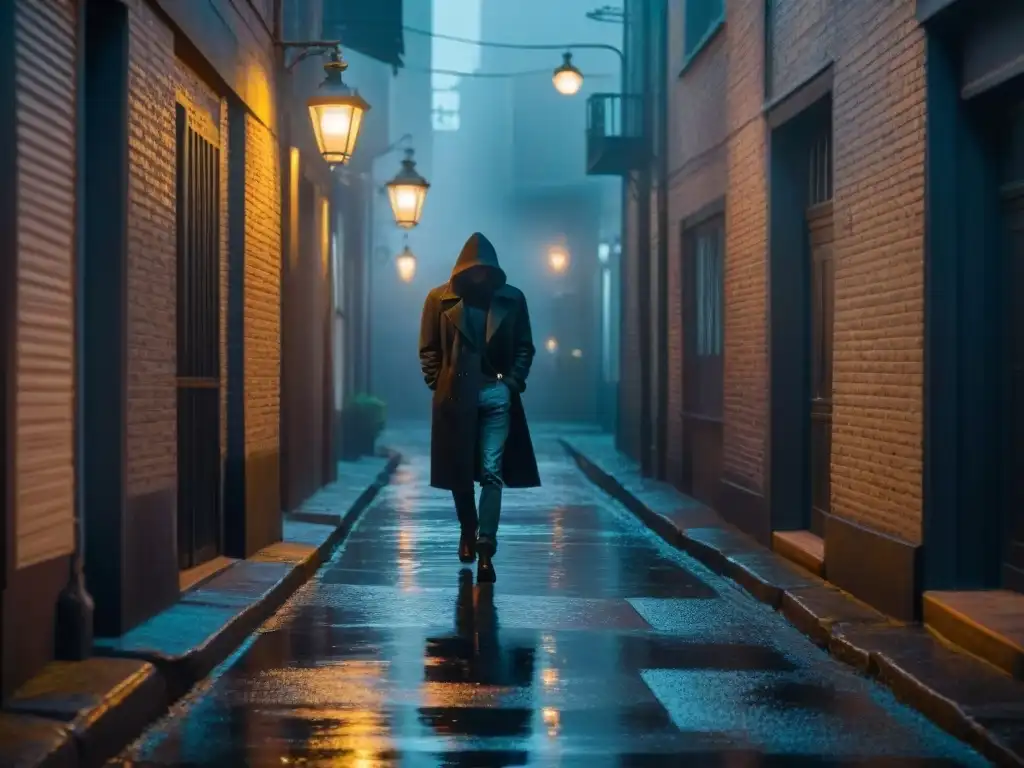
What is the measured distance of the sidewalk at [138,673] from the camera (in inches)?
207

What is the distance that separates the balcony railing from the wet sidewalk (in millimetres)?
9578

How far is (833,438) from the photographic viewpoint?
9938 mm

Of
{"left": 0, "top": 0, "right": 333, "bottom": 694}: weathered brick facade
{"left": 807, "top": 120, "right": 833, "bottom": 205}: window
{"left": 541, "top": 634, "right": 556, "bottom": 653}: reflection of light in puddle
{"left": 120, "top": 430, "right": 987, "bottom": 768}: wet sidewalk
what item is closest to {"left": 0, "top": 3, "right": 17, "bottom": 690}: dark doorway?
{"left": 0, "top": 0, "right": 333, "bottom": 694}: weathered brick facade

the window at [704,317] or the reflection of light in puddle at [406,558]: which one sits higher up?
the window at [704,317]

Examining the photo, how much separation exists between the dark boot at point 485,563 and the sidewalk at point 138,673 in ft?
3.74

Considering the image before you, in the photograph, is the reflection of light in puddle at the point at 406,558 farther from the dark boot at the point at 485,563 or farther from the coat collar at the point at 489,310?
the coat collar at the point at 489,310

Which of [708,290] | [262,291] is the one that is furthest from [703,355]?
[262,291]

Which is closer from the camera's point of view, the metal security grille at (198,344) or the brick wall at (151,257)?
the brick wall at (151,257)

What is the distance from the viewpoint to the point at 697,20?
16547 mm

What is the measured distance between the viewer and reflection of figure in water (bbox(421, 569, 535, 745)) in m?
5.96

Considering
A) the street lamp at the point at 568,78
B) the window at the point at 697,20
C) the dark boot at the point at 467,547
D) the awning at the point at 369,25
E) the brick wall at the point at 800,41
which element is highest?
the awning at the point at 369,25

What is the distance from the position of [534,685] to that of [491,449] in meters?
3.59

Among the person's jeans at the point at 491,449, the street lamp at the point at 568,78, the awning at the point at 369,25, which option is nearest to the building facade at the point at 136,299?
the person's jeans at the point at 491,449

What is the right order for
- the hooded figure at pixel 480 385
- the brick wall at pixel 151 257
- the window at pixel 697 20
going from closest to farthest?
the brick wall at pixel 151 257 < the hooded figure at pixel 480 385 < the window at pixel 697 20
